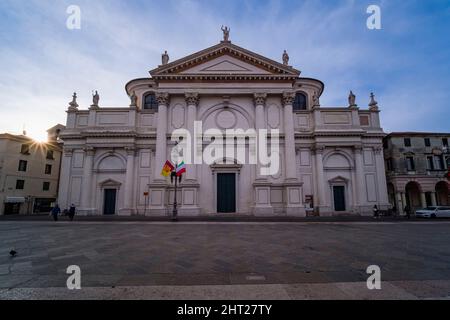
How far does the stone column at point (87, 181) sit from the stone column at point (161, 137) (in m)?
7.25

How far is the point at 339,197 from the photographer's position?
2328 cm

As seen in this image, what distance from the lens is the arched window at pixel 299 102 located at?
27.9 meters

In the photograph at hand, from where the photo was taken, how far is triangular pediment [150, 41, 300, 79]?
74.7 feet

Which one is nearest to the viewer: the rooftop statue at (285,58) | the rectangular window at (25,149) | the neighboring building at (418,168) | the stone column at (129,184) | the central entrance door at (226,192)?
the stone column at (129,184)

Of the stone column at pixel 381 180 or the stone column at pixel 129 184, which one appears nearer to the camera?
the stone column at pixel 129 184

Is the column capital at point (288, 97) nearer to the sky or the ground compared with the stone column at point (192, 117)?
nearer to the sky

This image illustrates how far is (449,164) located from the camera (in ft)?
94.0

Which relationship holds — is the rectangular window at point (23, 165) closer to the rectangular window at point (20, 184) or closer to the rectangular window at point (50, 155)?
the rectangular window at point (20, 184)

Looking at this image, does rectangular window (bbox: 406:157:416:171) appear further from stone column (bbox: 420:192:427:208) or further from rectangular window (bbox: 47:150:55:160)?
rectangular window (bbox: 47:150:55:160)

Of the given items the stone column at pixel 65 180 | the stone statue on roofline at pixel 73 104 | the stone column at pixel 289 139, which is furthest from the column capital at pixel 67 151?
→ the stone column at pixel 289 139

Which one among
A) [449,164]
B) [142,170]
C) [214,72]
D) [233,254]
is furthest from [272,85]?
[449,164]

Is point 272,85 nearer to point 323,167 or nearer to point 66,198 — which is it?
point 323,167

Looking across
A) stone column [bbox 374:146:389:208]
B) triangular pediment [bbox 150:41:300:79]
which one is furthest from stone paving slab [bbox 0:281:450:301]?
stone column [bbox 374:146:389:208]

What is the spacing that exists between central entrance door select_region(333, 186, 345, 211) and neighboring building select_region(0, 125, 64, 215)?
39143 millimetres
